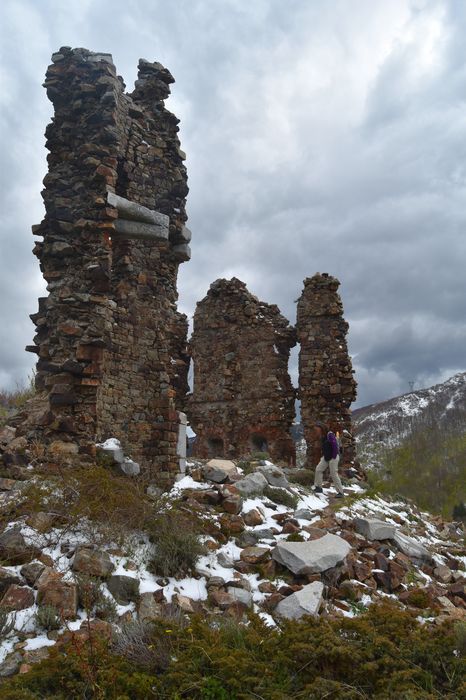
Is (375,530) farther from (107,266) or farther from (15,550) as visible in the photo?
(107,266)

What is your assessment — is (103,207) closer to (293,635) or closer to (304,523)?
(304,523)

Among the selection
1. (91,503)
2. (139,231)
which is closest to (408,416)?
(139,231)

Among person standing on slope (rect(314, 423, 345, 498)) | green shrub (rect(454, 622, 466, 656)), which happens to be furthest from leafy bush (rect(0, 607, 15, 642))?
person standing on slope (rect(314, 423, 345, 498))

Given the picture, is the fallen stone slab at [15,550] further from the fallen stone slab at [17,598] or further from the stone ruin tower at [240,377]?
the stone ruin tower at [240,377]

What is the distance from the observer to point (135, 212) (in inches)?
384

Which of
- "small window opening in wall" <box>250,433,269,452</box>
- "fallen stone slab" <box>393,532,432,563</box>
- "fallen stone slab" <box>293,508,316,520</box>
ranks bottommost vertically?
"fallen stone slab" <box>393,532,432,563</box>

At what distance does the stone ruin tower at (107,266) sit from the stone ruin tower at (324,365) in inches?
320

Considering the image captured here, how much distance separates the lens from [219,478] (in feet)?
32.2

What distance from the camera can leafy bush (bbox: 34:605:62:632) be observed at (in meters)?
4.77

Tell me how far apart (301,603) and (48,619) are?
2551 mm

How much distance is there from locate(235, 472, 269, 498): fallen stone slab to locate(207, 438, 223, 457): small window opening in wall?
9499mm

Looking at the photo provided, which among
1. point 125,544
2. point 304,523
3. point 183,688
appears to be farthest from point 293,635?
point 304,523

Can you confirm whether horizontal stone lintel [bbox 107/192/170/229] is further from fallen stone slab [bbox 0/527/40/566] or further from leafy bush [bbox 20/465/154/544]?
fallen stone slab [bbox 0/527/40/566]

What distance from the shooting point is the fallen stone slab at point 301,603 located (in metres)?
5.50
